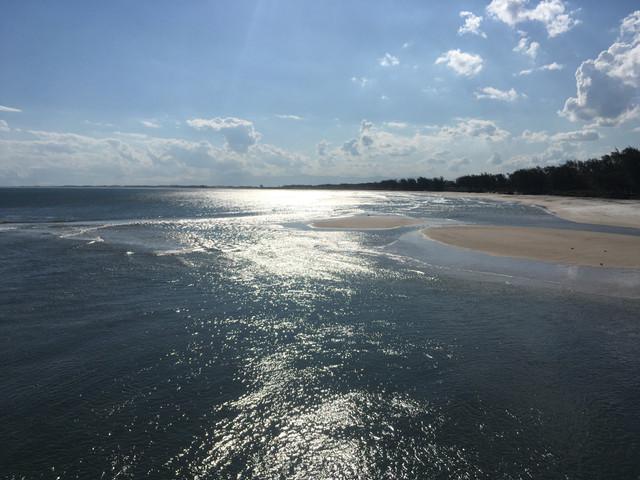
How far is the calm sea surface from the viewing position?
6398 mm

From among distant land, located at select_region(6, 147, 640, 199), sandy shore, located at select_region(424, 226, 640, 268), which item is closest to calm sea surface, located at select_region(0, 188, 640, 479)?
sandy shore, located at select_region(424, 226, 640, 268)

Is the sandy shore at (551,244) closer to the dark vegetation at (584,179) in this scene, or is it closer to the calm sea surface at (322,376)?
the calm sea surface at (322,376)

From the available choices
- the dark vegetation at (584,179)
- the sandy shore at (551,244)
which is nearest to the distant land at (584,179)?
the dark vegetation at (584,179)

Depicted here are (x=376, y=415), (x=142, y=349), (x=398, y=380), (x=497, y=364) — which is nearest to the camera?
(x=376, y=415)

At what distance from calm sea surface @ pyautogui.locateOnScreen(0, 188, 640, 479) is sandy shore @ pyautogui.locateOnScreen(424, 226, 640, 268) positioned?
11.6 ft

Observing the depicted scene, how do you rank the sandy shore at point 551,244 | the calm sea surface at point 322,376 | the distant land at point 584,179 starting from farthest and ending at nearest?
the distant land at point 584,179
the sandy shore at point 551,244
the calm sea surface at point 322,376

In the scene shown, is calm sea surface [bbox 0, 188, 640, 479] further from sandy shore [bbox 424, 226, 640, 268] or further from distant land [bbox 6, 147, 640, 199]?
distant land [bbox 6, 147, 640, 199]

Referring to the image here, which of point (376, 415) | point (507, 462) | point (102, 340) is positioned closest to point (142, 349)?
point (102, 340)

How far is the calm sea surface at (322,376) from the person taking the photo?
6.40 metres

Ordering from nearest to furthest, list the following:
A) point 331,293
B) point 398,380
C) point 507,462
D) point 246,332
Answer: point 507,462 < point 398,380 < point 246,332 < point 331,293

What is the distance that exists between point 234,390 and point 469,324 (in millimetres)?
7388

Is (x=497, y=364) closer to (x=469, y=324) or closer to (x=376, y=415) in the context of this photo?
(x=469, y=324)

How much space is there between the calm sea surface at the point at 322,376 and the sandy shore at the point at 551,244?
11.6 ft

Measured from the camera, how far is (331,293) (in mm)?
15977
